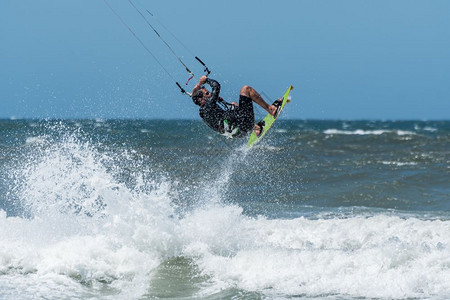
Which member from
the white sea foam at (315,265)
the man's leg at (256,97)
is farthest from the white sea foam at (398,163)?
the man's leg at (256,97)

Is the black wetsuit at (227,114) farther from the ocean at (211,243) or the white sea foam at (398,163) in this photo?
the white sea foam at (398,163)

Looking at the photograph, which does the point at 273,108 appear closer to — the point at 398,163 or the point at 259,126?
the point at 259,126

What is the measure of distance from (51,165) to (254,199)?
19.1ft

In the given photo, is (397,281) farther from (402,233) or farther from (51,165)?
(51,165)

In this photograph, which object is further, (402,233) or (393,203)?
(393,203)

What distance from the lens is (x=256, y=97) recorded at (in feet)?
36.1

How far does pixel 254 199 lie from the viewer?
650 inches

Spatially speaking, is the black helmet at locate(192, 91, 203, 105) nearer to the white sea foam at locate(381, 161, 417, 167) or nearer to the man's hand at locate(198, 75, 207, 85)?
the man's hand at locate(198, 75, 207, 85)

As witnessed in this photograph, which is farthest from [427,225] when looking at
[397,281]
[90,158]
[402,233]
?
[90,158]

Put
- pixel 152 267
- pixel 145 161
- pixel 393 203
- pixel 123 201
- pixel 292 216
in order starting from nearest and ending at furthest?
pixel 152 267, pixel 123 201, pixel 292 216, pixel 393 203, pixel 145 161

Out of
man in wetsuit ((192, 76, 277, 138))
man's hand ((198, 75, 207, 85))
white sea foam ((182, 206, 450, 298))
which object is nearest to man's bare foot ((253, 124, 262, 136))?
man in wetsuit ((192, 76, 277, 138))

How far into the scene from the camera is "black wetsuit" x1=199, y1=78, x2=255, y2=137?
10.9 meters

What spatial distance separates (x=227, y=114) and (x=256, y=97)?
0.59 meters

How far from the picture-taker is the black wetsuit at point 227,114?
10906mm
